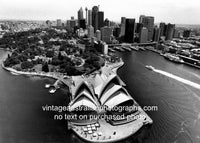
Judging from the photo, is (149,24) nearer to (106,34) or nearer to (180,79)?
(106,34)

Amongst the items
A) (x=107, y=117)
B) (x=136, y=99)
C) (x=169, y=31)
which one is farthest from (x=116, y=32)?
(x=107, y=117)

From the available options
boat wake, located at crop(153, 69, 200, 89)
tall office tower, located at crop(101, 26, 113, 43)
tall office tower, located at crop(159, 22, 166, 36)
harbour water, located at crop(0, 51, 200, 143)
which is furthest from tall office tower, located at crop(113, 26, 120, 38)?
harbour water, located at crop(0, 51, 200, 143)

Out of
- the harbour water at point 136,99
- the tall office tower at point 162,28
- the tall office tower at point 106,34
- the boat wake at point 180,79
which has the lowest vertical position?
the harbour water at point 136,99

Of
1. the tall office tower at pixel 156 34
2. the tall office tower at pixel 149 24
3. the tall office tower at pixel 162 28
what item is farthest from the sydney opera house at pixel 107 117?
the tall office tower at pixel 162 28

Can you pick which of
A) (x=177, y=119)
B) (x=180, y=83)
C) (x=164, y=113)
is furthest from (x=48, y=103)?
(x=180, y=83)

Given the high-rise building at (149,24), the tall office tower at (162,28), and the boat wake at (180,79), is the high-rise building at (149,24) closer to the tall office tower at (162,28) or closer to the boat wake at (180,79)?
the tall office tower at (162,28)

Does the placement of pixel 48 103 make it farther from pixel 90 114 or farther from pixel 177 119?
pixel 177 119

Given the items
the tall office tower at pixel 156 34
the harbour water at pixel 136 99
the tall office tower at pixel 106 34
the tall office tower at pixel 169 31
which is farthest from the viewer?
the tall office tower at pixel 169 31

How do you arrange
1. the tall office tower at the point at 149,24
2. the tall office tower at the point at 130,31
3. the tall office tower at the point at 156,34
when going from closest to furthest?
the tall office tower at the point at 130,31
the tall office tower at the point at 156,34
the tall office tower at the point at 149,24
